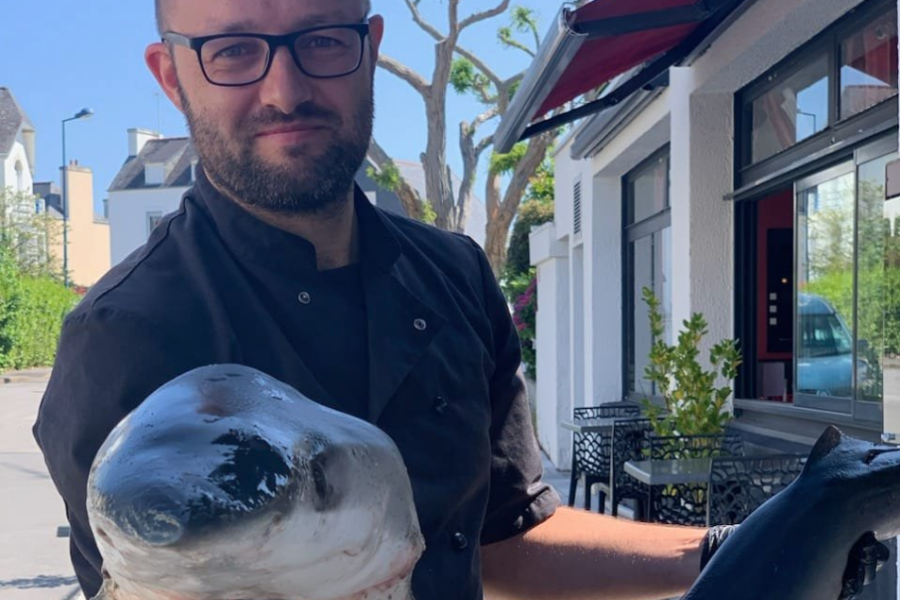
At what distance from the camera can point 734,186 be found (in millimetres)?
5641

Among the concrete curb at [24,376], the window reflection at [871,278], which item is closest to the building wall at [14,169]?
the concrete curb at [24,376]

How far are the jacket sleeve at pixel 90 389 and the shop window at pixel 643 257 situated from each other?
6247 millimetres

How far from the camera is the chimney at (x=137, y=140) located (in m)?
49.4

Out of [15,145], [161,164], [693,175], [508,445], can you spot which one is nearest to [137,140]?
[161,164]

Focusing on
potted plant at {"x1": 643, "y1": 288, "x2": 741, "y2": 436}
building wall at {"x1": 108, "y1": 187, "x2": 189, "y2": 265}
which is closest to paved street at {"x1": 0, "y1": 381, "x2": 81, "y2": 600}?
potted plant at {"x1": 643, "y1": 288, "x2": 741, "y2": 436}

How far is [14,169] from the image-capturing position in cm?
4241

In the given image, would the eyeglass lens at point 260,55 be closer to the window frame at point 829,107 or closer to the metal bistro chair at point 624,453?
the window frame at point 829,107

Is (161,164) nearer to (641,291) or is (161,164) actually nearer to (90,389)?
(641,291)

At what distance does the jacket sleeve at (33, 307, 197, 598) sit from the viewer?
99 centimetres

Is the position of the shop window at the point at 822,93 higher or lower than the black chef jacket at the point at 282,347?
higher

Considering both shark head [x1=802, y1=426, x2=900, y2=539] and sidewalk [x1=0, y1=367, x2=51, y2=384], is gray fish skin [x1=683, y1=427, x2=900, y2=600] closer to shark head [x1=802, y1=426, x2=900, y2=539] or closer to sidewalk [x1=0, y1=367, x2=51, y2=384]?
shark head [x1=802, y1=426, x2=900, y2=539]

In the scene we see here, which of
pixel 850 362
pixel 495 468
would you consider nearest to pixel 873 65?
pixel 850 362

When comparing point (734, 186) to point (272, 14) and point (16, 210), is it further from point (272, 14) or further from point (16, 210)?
point (16, 210)

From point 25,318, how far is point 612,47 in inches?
1028
